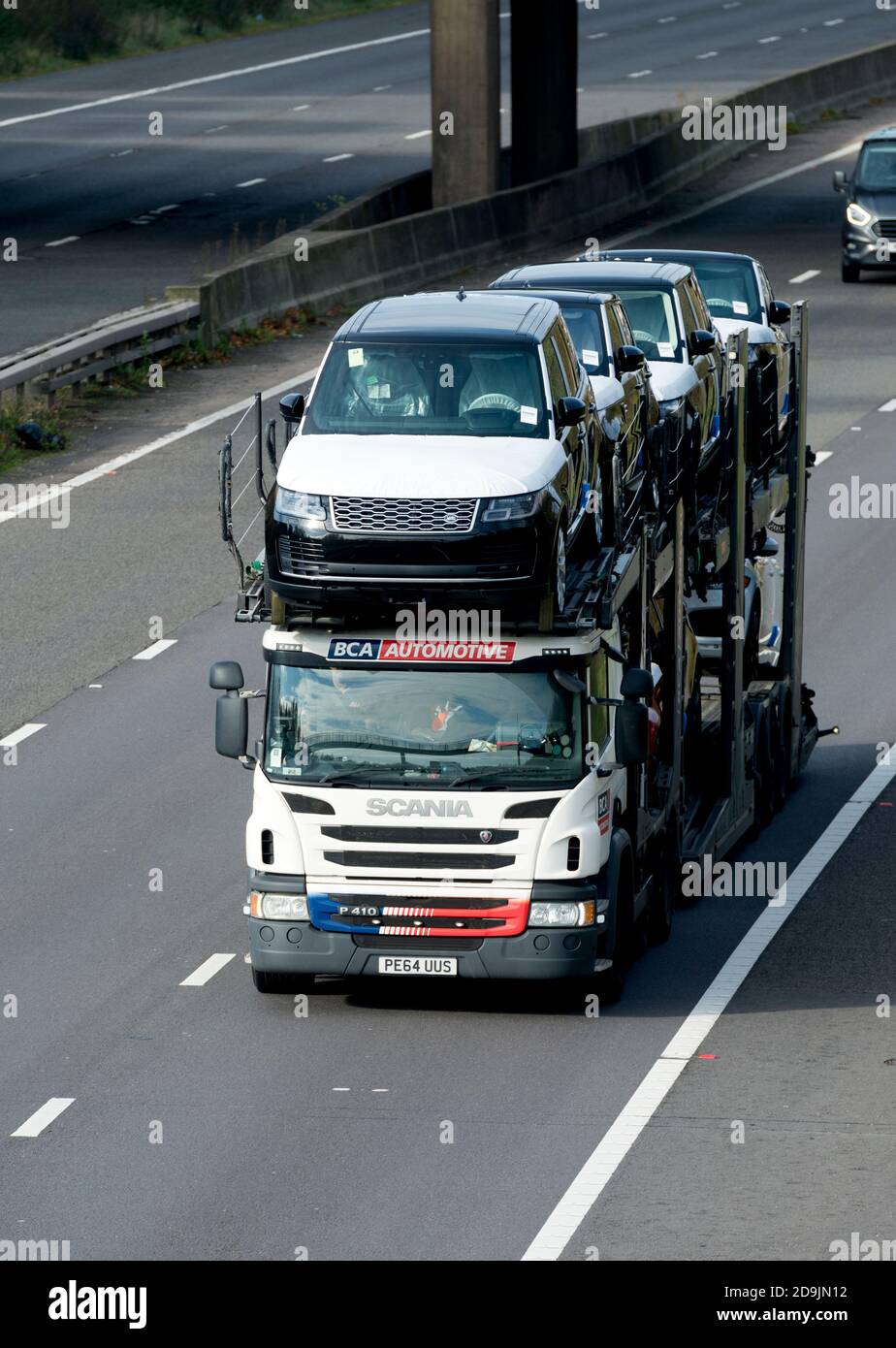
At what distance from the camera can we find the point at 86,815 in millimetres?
20156

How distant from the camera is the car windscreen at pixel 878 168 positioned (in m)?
43.7

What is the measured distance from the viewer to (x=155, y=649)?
2498cm

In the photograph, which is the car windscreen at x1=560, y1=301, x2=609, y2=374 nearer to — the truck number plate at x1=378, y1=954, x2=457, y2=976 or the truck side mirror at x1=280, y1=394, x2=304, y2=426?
the truck side mirror at x1=280, y1=394, x2=304, y2=426

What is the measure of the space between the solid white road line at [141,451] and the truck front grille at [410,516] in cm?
1478

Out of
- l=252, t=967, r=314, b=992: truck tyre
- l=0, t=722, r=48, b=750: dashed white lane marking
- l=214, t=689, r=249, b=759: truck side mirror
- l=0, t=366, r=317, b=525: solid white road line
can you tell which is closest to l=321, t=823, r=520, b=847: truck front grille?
l=214, t=689, r=249, b=759: truck side mirror

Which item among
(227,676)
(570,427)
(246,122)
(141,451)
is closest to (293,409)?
(570,427)

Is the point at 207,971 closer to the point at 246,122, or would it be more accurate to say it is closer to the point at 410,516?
the point at 410,516

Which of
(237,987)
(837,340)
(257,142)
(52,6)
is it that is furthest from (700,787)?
(52,6)

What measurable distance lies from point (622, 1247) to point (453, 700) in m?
3.76

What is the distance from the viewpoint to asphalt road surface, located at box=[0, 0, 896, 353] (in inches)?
1718

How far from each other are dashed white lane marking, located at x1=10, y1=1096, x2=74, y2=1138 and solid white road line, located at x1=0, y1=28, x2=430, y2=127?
50.3 meters

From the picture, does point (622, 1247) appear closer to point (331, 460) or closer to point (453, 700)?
point (453, 700)

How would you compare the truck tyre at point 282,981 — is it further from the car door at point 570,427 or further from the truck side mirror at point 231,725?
the car door at point 570,427

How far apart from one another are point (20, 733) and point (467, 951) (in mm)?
7980
